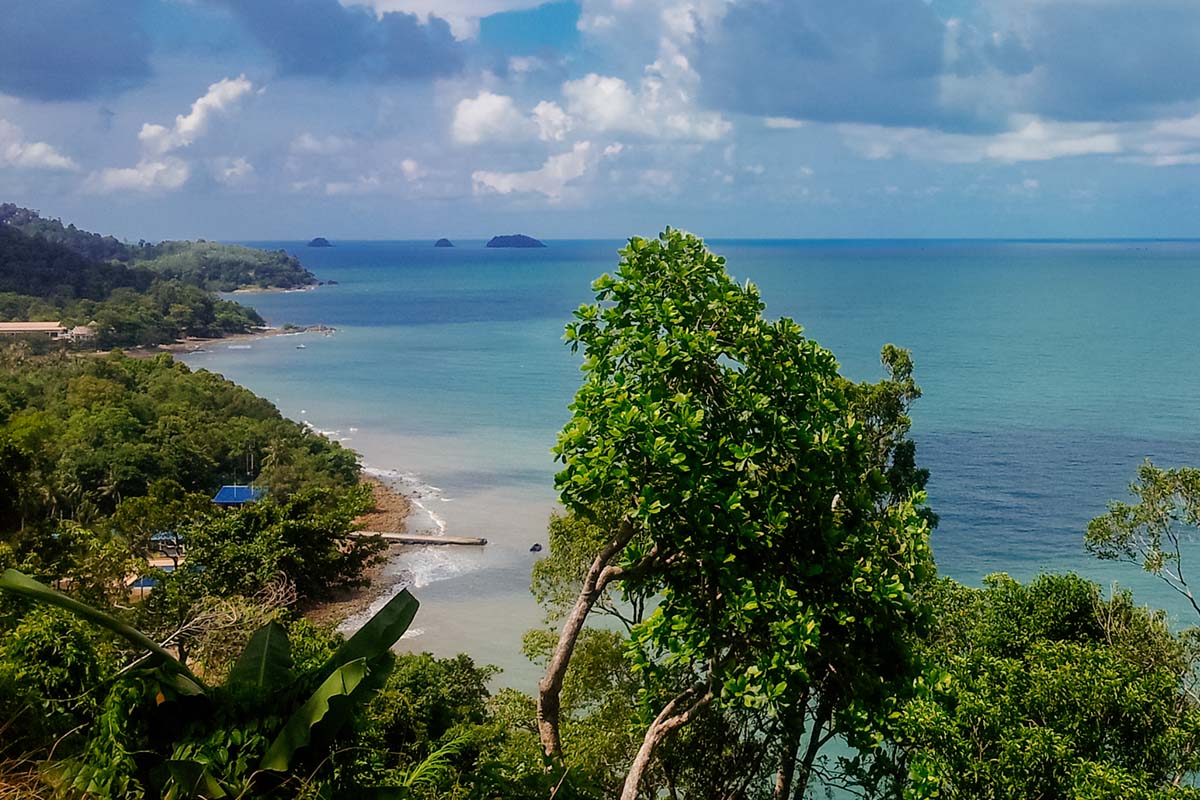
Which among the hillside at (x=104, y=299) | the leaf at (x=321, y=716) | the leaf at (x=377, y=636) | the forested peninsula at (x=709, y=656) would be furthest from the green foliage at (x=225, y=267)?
the leaf at (x=321, y=716)

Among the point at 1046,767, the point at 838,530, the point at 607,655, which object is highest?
the point at 838,530

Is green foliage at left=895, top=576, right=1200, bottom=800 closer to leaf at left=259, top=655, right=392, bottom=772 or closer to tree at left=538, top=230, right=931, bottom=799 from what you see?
tree at left=538, top=230, right=931, bottom=799

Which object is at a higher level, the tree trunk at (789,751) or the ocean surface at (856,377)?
the tree trunk at (789,751)

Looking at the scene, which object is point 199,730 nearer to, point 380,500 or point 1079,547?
point 1079,547

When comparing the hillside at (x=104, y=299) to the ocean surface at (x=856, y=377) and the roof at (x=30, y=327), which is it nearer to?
the roof at (x=30, y=327)

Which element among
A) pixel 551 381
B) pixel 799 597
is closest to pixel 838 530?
pixel 799 597

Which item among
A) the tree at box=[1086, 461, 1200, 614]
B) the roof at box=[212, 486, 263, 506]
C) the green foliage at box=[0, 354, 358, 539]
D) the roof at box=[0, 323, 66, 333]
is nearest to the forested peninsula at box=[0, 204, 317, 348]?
the roof at box=[0, 323, 66, 333]

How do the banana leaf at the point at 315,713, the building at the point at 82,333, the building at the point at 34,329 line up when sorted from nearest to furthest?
the banana leaf at the point at 315,713, the building at the point at 34,329, the building at the point at 82,333
